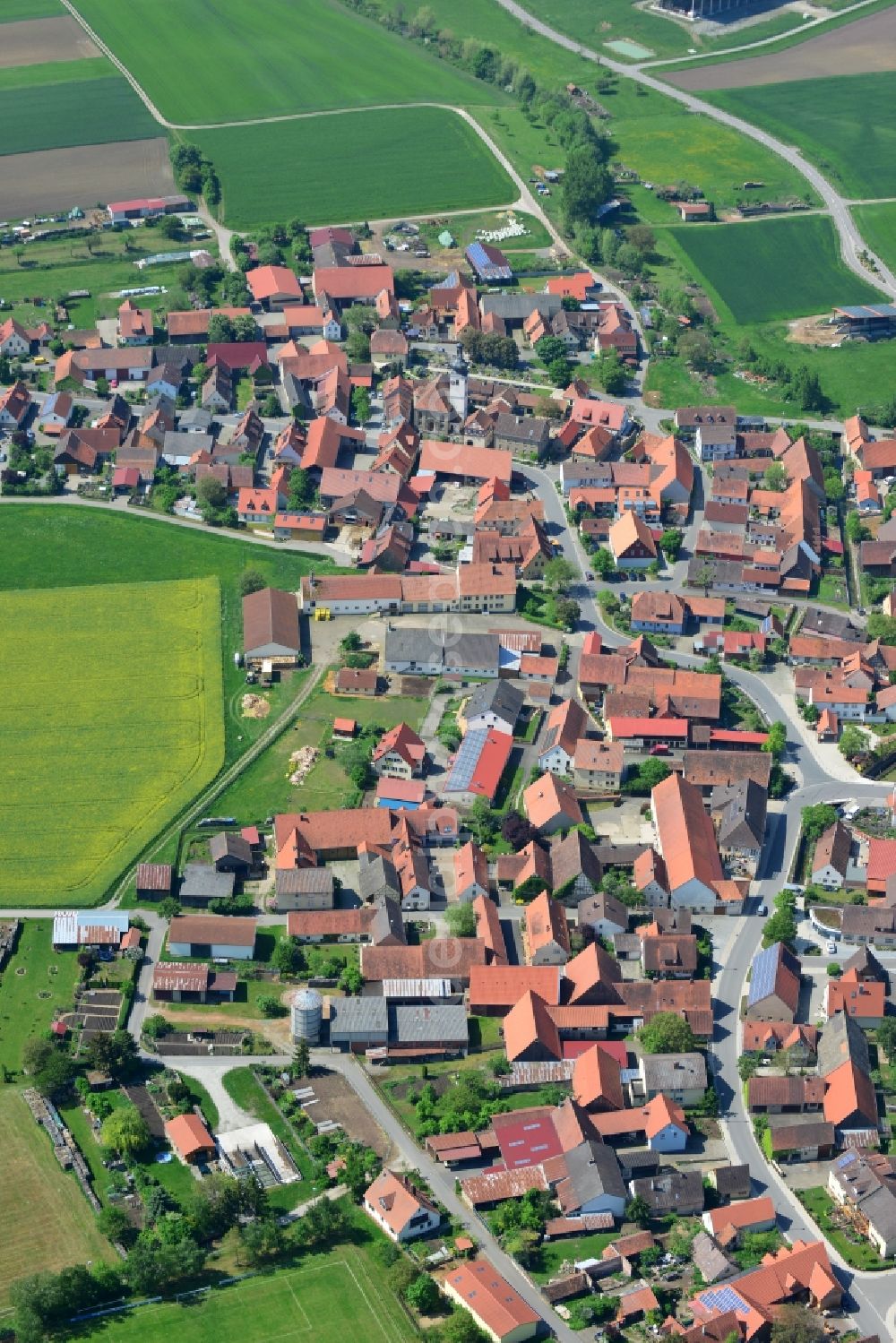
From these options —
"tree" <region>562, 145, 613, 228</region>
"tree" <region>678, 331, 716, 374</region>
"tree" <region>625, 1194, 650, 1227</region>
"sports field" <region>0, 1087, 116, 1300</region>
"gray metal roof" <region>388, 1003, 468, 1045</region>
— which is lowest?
"tree" <region>625, 1194, 650, 1227</region>

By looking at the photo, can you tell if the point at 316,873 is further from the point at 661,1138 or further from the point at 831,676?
the point at 831,676

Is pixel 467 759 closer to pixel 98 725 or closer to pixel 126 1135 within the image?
pixel 98 725

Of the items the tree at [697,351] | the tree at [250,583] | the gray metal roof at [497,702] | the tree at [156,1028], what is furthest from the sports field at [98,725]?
the tree at [697,351]

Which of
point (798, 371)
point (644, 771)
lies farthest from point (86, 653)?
point (798, 371)

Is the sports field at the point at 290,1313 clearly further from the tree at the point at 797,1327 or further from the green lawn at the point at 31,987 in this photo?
the green lawn at the point at 31,987

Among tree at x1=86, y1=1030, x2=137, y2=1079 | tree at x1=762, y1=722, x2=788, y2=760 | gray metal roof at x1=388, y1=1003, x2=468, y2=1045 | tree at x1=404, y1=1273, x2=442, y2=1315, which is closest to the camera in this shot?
tree at x1=404, y1=1273, x2=442, y2=1315

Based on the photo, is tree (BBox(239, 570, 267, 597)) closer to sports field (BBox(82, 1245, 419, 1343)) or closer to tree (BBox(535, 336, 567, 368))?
tree (BBox(535, 336, 567, 368))

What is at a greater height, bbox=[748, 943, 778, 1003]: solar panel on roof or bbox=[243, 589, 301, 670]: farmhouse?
bbox=[243, 589, 301, 670]: farmhouse

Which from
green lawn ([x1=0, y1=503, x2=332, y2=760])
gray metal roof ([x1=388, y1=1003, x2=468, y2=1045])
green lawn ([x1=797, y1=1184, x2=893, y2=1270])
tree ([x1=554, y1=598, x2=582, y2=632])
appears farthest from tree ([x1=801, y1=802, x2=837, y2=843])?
green lawn ([x1=0, y1=503, x2=332, y2=760])

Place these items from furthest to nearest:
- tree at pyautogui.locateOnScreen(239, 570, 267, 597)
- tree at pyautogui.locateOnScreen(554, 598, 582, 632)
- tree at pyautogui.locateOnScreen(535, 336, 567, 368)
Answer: tree at pyautogui.locateOnScreen(535, 336, 567, 368), tree at pyautogui.locateOnScreen(239, 570, 267, 597), tree at pyautogui.locateOnScreen(554, 598, 582, 632)
